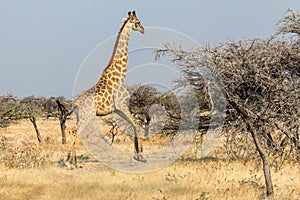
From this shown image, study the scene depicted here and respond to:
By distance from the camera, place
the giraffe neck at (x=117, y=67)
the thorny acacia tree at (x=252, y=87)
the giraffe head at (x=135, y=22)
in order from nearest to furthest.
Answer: the thorny acacia tree at (x=252, y=87) → the giraffe head at (x=135, y=22) → the giraffe neck at (x=117, y=67)

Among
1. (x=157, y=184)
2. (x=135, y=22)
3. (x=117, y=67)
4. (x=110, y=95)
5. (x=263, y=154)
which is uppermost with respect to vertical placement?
(x=135, y=22)

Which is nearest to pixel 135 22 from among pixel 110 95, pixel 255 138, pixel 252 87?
pixel 110 95

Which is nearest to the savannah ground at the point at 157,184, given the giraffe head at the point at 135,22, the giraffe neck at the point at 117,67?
the giraffe neck at the point at 117,67

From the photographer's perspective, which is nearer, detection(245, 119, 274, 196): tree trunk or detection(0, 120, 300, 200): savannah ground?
detection(245, 119, 274, 196): tree trunk

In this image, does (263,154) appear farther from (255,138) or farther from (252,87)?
(252,87)

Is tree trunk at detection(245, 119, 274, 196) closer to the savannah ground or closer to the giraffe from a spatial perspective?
the savannah ground

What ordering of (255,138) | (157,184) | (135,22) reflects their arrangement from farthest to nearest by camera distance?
(135,22) → (157,184) → (255,138)

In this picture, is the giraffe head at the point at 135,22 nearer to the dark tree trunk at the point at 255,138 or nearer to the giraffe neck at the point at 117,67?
the giraffe neck at the point at 117,67

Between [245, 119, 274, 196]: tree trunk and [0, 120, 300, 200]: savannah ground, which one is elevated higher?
[245, 119, 274, 196]: tree trunk

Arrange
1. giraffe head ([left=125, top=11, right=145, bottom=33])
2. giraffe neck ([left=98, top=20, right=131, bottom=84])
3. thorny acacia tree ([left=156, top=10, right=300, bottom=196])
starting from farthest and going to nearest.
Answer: giraffe neck ([left=98, top=20, right=131, bottom=84]) < giraffe head ([left=125, top=11, right=145, bottom=33]) < thorny acacia tree ([left=156, top=10, right=300, bottom=196])

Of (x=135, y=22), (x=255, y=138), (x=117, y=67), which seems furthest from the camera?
(x=117, y=67)

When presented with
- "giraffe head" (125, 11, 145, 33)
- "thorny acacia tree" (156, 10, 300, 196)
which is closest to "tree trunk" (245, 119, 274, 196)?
"thorny acacia tree" (156, 10, 300, 196)

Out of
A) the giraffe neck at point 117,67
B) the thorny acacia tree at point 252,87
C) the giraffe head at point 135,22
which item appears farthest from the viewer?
the giraffe neck at point 117,67

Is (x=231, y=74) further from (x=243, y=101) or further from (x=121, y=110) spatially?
(x=121, y=110)
